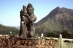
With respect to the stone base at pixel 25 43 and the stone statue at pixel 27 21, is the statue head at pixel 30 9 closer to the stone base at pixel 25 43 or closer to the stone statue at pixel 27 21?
the stone statue at pixel 27 21

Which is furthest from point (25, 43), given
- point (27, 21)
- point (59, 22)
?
point (59, 22)

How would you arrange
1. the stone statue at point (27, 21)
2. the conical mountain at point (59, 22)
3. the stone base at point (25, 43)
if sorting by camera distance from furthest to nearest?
the conical mountain at point (59, 22), the stone statue at point (27, 21), the stone base at point (25, 43)

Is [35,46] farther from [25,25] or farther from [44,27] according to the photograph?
[44,27]

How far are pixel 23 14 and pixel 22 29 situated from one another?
73 cm

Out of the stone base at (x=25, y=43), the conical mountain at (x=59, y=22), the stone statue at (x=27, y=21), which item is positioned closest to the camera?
the stone base at (x=25, y=43)

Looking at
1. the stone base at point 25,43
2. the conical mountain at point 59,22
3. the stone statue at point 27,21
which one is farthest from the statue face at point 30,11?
the conical mountain at point 59,22

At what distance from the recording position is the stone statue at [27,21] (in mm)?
A: 9068

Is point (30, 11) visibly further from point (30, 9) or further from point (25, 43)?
point (25, 43)

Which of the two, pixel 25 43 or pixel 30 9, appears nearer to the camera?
pixel 25 43

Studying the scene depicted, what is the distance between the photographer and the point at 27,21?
9219 mm

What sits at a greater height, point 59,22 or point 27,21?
point 59,22

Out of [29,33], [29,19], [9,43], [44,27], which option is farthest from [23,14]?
[44,27]

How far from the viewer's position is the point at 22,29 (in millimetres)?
9078

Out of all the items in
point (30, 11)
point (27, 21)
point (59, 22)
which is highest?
point (59, 22)
